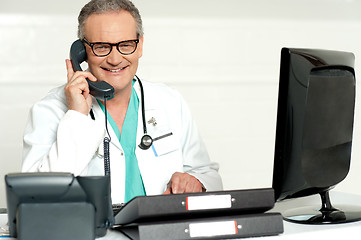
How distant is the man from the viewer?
2.03m

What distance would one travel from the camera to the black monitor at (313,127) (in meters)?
1.52

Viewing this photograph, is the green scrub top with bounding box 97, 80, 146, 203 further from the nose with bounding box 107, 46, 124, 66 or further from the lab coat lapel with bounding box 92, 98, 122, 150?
the nose with bounding box 107, 46, 124, 66

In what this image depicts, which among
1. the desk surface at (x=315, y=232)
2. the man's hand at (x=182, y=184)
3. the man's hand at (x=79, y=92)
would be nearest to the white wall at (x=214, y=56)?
the man's hand at (x=79, y=92)

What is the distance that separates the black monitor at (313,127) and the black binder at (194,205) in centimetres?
15

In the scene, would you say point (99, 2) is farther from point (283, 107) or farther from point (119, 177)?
point (283, 107)

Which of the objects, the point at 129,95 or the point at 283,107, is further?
the point at 129,95

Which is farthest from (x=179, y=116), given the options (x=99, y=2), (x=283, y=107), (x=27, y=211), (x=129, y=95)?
(x=27, y=211)

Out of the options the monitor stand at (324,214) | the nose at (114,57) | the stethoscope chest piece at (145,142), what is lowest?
the monitor stand at (324,214)

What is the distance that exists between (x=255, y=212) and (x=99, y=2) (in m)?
1.16

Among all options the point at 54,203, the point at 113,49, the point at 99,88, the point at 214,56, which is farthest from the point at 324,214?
the point at 214,56

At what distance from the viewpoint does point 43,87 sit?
126 inches

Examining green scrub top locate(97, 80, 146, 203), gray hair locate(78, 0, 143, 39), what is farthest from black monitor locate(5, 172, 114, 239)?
gray hair locate(78, 0, 143, 39)

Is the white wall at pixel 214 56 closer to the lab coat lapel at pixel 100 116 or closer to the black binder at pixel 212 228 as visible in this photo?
the lab coat lapel at pixel 100 116

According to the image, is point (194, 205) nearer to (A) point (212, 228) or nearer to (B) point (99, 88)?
(A) point (212, 228)
